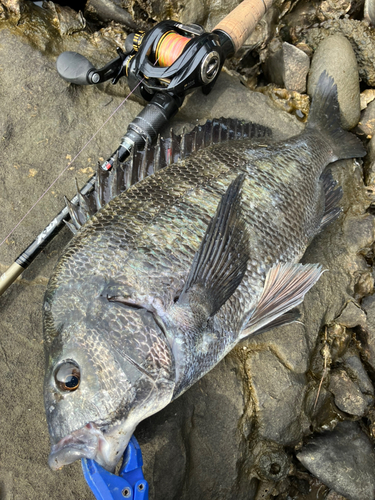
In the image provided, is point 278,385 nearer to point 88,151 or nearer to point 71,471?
point 71,471

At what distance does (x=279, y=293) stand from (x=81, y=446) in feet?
4.91

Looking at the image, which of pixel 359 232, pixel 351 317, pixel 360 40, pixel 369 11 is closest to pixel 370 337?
pixel 351 317

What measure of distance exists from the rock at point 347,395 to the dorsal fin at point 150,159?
2127mm

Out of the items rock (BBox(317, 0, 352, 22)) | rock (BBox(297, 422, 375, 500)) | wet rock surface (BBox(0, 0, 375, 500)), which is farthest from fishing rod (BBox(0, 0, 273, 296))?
rock (BBox(297, 422, 375, 500))

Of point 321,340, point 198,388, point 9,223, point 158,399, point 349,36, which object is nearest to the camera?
point 158,399

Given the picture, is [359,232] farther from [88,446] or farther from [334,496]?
[88,446]

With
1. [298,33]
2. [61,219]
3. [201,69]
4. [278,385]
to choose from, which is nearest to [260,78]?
[298,33]

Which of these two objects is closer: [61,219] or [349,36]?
[61,219]

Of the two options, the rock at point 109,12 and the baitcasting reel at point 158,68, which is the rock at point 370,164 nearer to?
the baitcasting reel at point 158,68

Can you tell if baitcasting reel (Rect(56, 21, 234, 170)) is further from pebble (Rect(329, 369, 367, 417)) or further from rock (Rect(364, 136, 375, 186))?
Result: pebble (Rect(329, 369, 367, 417))

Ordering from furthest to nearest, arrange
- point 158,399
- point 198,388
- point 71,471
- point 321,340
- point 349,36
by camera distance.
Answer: point 349,36
point 321,340
point 198,388
point 71,471
point 158,399

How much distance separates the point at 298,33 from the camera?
14.0 feet

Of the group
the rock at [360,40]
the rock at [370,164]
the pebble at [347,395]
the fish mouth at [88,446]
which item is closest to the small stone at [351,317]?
the pebble at [347,395]

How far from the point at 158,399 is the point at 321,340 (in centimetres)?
172
